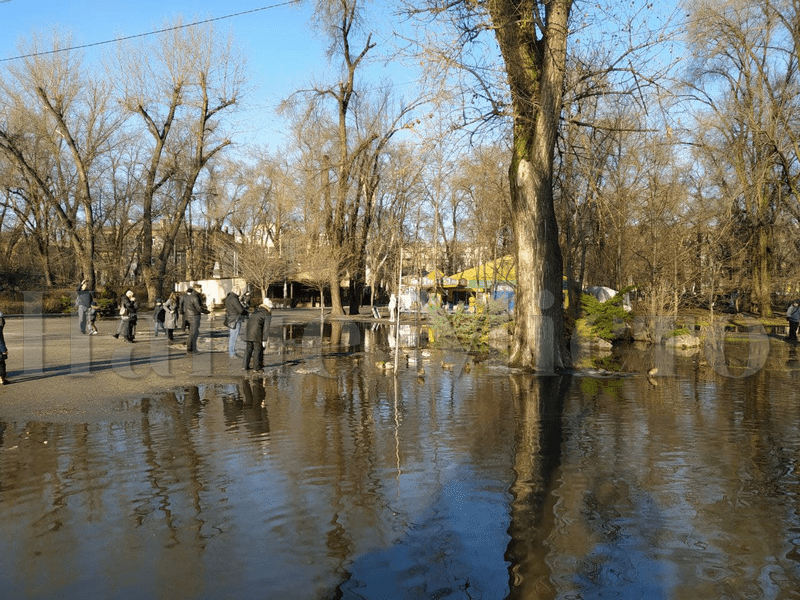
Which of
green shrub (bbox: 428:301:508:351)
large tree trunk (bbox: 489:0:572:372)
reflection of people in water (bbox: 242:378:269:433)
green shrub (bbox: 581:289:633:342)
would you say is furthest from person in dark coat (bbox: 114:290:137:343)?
green shrub (bbox: 581:289:633:342)

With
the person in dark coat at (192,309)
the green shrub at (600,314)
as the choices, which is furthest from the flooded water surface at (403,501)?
the green shrub at (600,314)

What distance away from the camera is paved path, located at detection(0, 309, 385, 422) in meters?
10.2

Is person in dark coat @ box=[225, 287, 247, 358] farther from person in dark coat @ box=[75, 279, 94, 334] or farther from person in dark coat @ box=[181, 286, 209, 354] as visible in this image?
person in dark coat @ box=[75, 279, 94, 334]

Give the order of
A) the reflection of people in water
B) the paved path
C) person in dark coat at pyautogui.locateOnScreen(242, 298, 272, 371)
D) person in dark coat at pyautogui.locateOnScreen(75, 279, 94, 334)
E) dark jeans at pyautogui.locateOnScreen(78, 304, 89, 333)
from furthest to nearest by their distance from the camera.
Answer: dark jeans at pyautogui.locateOnScreen(78, 304, 89, 333)
person in dark coat at pyautogui.locateOnScreen(75, 279, 94, 334)
person in dark coat at pyautogui.locateOnScreen(242, 298, 272, 371)
the paved path
the reflection of people in water

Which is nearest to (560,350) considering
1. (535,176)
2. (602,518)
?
(535,176)

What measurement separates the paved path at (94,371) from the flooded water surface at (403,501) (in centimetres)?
100

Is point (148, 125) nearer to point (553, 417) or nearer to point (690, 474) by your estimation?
point (553, 417)

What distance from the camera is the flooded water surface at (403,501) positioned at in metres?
4.30

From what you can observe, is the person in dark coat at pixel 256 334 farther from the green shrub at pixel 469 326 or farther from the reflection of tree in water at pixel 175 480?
the green shrub at pixel 469 326

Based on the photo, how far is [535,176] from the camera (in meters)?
→ 14.7

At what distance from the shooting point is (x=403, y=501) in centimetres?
582

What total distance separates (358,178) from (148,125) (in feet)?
38.7

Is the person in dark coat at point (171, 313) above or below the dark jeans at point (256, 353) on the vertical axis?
above

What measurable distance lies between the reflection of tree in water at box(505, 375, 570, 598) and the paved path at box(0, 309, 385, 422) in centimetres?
568
